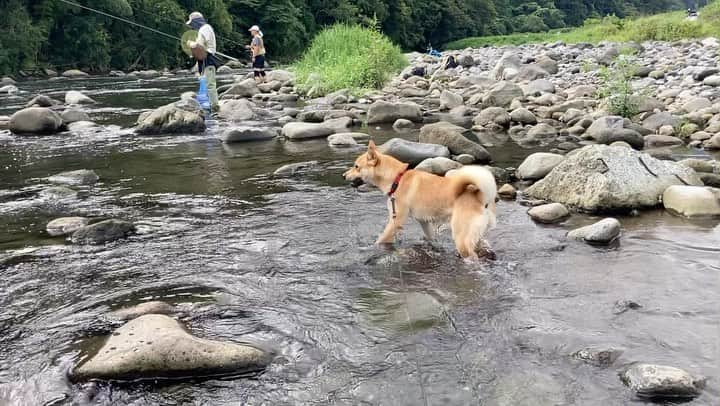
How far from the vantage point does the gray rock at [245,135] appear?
12.0 m

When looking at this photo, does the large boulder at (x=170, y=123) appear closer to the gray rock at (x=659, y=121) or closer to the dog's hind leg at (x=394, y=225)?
the dog's hind leg at (x=394, y=225)

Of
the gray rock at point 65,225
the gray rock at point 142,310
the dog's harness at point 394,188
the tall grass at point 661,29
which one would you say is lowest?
the gray rock at point 65,225

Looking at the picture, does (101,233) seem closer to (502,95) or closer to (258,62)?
(502,95)

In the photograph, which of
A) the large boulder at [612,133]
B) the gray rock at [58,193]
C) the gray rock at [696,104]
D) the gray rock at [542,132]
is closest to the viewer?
the gray rock at [58,193]

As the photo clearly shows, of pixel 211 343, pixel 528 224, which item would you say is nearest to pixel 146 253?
pixel 211 343

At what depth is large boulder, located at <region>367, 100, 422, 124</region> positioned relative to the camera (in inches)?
549

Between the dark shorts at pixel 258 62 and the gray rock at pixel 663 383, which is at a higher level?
the dark shorts at pixel 258 62

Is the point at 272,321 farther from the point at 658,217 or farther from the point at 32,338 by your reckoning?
the point at 658,217

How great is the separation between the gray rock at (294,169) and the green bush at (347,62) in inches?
404

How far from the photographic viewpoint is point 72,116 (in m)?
14.7

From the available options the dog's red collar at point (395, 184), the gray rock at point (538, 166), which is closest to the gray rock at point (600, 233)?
the dog's red collar at point (395, 184)

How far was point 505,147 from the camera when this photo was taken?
423 inches

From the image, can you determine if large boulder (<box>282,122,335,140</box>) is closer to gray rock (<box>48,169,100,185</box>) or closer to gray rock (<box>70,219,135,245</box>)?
gray rock (<box>48,169,100,185</box>)

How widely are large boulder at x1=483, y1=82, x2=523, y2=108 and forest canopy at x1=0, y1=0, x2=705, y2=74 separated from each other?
675 cm
